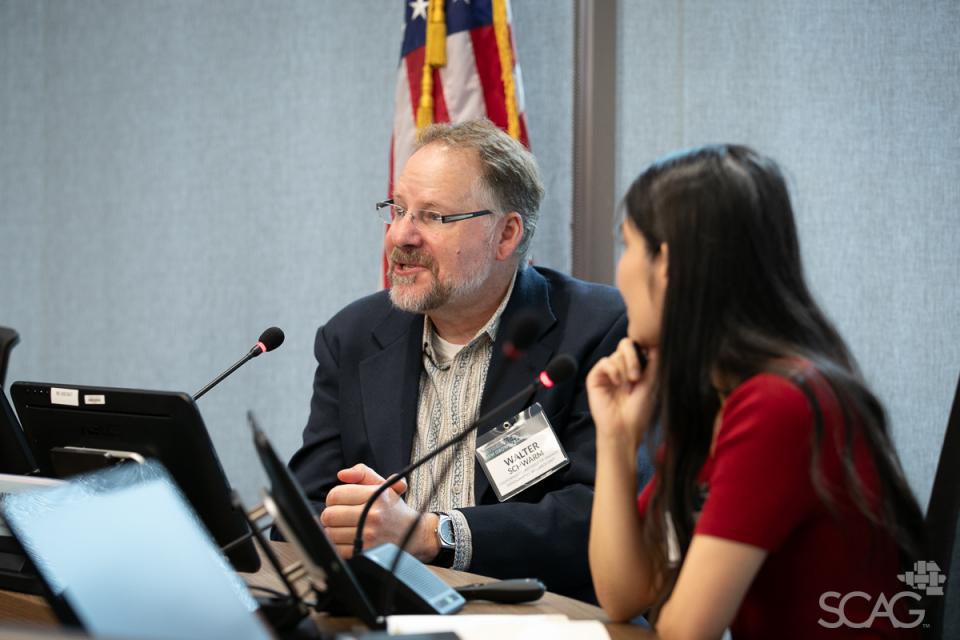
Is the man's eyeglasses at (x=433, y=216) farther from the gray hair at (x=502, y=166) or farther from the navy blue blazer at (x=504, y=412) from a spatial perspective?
the navy blue blazer at (x=504, y=412)

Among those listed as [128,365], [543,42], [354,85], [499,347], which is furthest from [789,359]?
[128,365]

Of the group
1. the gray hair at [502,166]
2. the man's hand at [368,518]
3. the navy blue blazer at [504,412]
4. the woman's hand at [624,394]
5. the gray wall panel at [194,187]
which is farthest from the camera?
the gray wall panel at [194,187]

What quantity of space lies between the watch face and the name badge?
180mm

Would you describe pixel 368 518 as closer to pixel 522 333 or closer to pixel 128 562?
pixel 522 333

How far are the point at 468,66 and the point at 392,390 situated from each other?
1.36 m

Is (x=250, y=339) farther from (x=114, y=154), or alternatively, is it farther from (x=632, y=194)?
(x=632, y=194)

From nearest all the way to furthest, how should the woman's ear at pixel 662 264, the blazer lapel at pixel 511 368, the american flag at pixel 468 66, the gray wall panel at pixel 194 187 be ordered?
the woman's ear at pixel 662 264
the blazer lapel at pixel 511 368
the american flag at pixel 468 66
the gray wall panel at pixel 194 187

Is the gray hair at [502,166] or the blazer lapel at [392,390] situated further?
the gray hair at [502,166]

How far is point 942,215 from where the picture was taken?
9.69 feet

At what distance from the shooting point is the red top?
3.85 feet

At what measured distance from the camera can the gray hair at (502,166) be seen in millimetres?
2432

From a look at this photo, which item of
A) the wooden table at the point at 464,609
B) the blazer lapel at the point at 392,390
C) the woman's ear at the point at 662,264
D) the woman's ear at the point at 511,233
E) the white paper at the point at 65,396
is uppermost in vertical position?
the woman's ear at the point at 662,264

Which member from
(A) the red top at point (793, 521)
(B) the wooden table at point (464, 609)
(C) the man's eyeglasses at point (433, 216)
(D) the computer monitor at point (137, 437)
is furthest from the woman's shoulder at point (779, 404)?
(C) the man's eyeglasses at point (433, 216)

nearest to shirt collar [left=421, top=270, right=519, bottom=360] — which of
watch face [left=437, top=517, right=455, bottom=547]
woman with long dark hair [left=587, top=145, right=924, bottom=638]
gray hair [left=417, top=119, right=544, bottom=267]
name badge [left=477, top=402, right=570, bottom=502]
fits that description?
gray hair [left=417, top=119, right=544, bottom=267]
